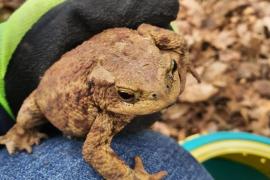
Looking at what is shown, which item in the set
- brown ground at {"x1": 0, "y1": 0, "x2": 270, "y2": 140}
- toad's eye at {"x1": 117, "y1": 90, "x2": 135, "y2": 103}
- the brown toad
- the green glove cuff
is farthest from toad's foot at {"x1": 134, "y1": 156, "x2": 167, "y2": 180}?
brown ground at {"x1": 0, "y1": 0, "x2": 270, "y2": 140}

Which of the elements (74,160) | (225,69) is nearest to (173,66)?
(74,160)

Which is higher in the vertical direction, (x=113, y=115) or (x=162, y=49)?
(x=162, y=49)

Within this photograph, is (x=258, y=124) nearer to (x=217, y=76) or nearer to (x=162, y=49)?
(x=217, y=76)

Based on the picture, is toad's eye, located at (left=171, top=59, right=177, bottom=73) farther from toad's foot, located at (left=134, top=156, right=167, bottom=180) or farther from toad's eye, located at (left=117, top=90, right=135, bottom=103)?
toad's foot, located at (left=134, top=156, right=167, bottom=180)

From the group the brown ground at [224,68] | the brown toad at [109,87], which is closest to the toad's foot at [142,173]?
the brown toad at [109,87]

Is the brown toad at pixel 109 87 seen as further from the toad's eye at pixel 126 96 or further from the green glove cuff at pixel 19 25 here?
the green glove cuff at pixel 19 25

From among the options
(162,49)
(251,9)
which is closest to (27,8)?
(162,49)
